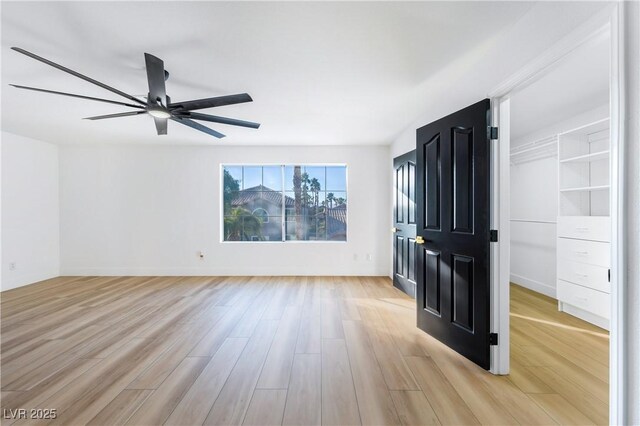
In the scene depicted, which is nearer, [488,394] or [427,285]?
[488,394]

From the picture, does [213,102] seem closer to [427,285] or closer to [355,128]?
[355,128]

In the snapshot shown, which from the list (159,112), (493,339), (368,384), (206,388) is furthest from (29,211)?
(493,339)

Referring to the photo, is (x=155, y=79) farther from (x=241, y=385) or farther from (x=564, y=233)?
(x=564, y=233)

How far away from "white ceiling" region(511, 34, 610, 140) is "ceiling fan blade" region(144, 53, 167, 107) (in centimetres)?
251

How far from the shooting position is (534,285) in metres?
3.95

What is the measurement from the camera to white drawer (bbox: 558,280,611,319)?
2.66 m

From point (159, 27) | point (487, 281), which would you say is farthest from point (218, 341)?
point (159, 27)

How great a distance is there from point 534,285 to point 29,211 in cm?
845

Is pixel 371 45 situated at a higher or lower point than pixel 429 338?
higher

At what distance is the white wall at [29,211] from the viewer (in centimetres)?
415

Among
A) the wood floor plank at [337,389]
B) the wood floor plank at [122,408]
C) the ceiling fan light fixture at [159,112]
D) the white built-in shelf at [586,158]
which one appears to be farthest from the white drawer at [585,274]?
the ceiling fan light fixture at [159,112]

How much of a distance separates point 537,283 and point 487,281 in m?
2.85

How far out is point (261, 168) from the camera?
5.27m

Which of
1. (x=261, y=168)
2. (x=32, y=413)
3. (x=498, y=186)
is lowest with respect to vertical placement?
(x=32, y=413)
